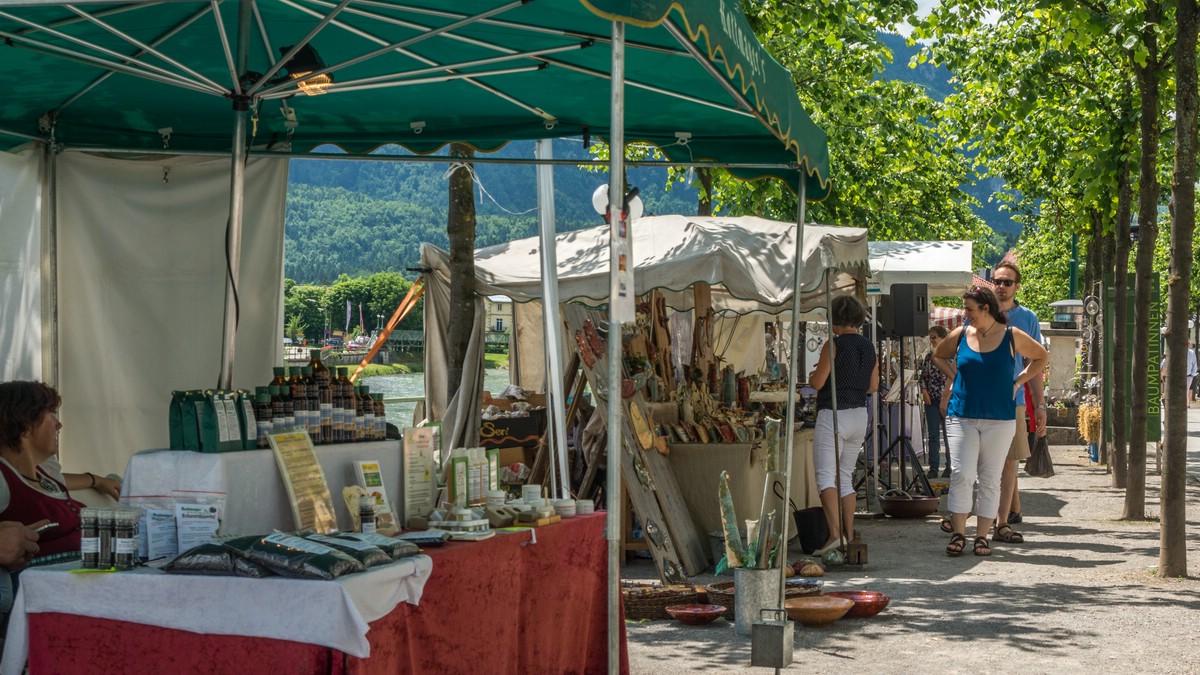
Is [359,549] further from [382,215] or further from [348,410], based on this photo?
[382,215]

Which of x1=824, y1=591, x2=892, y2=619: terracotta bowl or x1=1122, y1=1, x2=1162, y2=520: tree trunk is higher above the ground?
x1=1122, y1=1, x2=1162, y2=520: tree trunk

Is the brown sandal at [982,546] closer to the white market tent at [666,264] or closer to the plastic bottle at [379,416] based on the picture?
the white market tent at [666,264]

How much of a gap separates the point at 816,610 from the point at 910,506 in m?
5.48

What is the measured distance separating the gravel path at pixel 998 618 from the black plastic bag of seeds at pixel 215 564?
114 inches

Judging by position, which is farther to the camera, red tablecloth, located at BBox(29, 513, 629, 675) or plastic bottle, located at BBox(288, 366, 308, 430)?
plastic bottle, located at BBox(288, 366, 308, 430)

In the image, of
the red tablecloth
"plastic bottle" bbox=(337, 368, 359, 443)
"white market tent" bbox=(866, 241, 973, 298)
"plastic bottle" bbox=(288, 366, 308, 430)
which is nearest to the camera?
the red tablecloth

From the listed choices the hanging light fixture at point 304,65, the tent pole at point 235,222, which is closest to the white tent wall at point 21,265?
the tent pole at point 235,222

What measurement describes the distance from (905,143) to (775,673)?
2095 cm

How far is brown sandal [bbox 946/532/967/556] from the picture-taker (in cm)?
966

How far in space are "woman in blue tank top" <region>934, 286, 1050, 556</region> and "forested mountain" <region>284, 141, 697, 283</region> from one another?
358ft

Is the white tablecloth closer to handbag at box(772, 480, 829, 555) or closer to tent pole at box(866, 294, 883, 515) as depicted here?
handbag at box(772, 480, 829, 555)

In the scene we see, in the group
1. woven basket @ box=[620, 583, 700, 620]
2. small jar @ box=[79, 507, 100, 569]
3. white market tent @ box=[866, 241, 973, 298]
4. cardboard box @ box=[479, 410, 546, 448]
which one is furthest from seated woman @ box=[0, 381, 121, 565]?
white market tent @ box=[866, 241, 973, 298]

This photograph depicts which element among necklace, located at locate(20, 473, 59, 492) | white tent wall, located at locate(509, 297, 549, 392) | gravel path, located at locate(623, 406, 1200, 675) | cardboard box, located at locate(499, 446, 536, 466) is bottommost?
gravel path, located at locate(623, 406, 1200, 675)

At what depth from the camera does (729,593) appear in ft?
24.6
